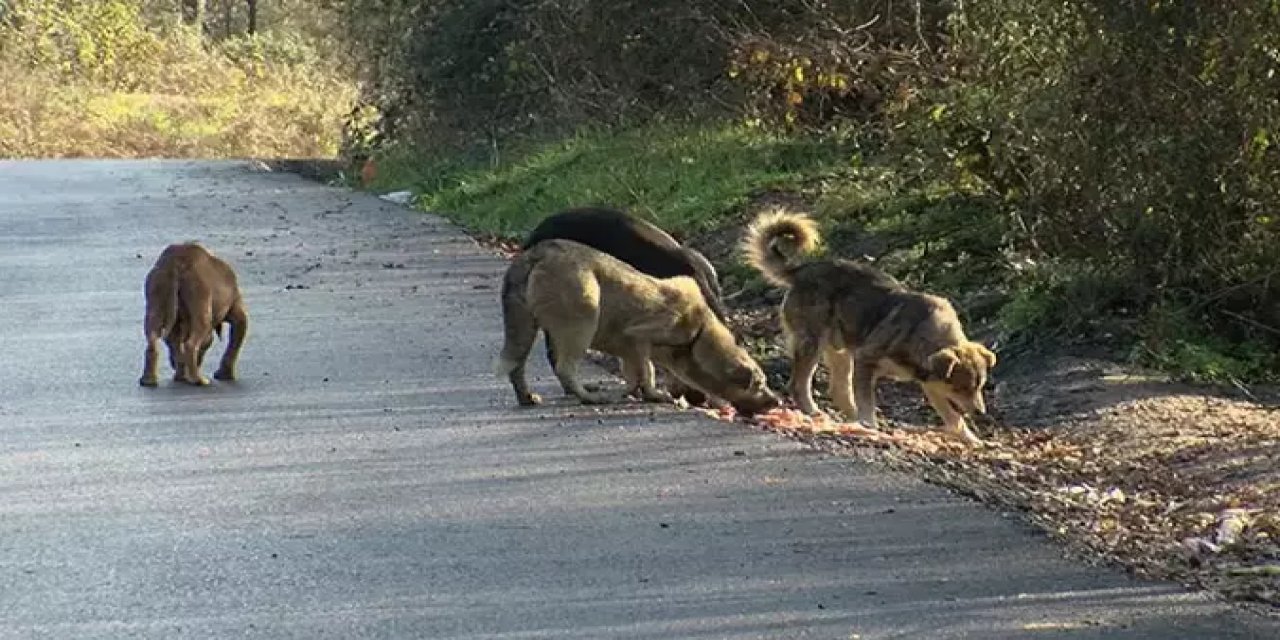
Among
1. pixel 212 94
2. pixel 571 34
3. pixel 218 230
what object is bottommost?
pixel 212 94

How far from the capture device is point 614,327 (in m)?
11.8

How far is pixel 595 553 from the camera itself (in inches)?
315

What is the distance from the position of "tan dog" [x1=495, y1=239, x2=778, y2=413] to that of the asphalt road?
34cm

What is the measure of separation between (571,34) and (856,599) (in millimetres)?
20641

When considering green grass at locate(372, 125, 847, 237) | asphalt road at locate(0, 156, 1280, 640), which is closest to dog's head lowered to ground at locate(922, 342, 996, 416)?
asphalt road at locate(0, 156, 1280, 640)

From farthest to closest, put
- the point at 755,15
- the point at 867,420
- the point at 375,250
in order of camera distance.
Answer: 1. the point at 755,15
2. the point at 375,250
3. the point at 867,420

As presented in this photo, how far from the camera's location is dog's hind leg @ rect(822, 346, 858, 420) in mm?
12508

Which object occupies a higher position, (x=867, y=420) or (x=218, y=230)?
(x=867, y=420)

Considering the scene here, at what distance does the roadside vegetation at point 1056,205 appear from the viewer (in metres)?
9.82

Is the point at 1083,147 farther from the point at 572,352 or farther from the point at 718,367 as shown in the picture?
the point at 572,352

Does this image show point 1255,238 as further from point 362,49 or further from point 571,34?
point 362,49

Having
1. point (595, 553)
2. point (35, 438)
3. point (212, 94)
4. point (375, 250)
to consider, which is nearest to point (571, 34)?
point (375, 250)

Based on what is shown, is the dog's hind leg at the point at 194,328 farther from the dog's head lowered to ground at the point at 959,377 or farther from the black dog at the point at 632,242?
the dog's head lowered to ground at the point at 959,377

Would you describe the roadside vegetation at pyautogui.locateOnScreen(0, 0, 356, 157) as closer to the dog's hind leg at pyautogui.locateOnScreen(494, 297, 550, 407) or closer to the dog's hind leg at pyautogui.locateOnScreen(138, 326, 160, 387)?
the dog's hind leg at pyautogui.locateOnScreen(138, 326, 160, 387)
